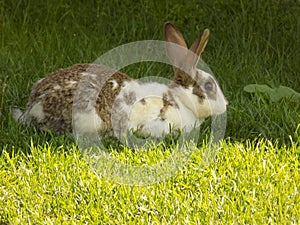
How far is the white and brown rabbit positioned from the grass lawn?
141 mm

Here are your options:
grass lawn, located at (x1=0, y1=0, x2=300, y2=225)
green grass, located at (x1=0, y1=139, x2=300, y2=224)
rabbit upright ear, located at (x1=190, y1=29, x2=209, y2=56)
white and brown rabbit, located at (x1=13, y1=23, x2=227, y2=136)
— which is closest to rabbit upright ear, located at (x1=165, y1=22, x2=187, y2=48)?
white and brown rabbit, located at (x1=13, y1=23, x2=227, y2=136)

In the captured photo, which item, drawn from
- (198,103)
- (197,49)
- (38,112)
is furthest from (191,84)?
(38,112)

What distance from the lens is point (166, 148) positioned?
4.36 meters

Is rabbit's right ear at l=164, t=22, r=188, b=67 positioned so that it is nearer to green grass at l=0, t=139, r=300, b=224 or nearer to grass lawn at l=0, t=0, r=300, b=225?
grass lawn at l=0, t=0, r=300, b=225

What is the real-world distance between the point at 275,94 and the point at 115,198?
188cm

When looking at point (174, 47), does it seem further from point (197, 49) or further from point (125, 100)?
point (125, 100)

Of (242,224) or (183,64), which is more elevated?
(183,64)

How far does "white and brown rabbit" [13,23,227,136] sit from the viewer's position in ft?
15.0

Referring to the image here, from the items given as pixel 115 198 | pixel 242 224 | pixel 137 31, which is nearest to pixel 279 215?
pixel 242 224

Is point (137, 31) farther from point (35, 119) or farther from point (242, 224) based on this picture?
point (242, 224)

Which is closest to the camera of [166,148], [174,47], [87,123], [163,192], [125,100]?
[163,192]

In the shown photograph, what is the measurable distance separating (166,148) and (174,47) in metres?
0.73

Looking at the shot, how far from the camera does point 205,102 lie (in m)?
4.77

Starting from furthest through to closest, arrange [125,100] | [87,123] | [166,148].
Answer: [125,100] < [87,123] < [166,148]
